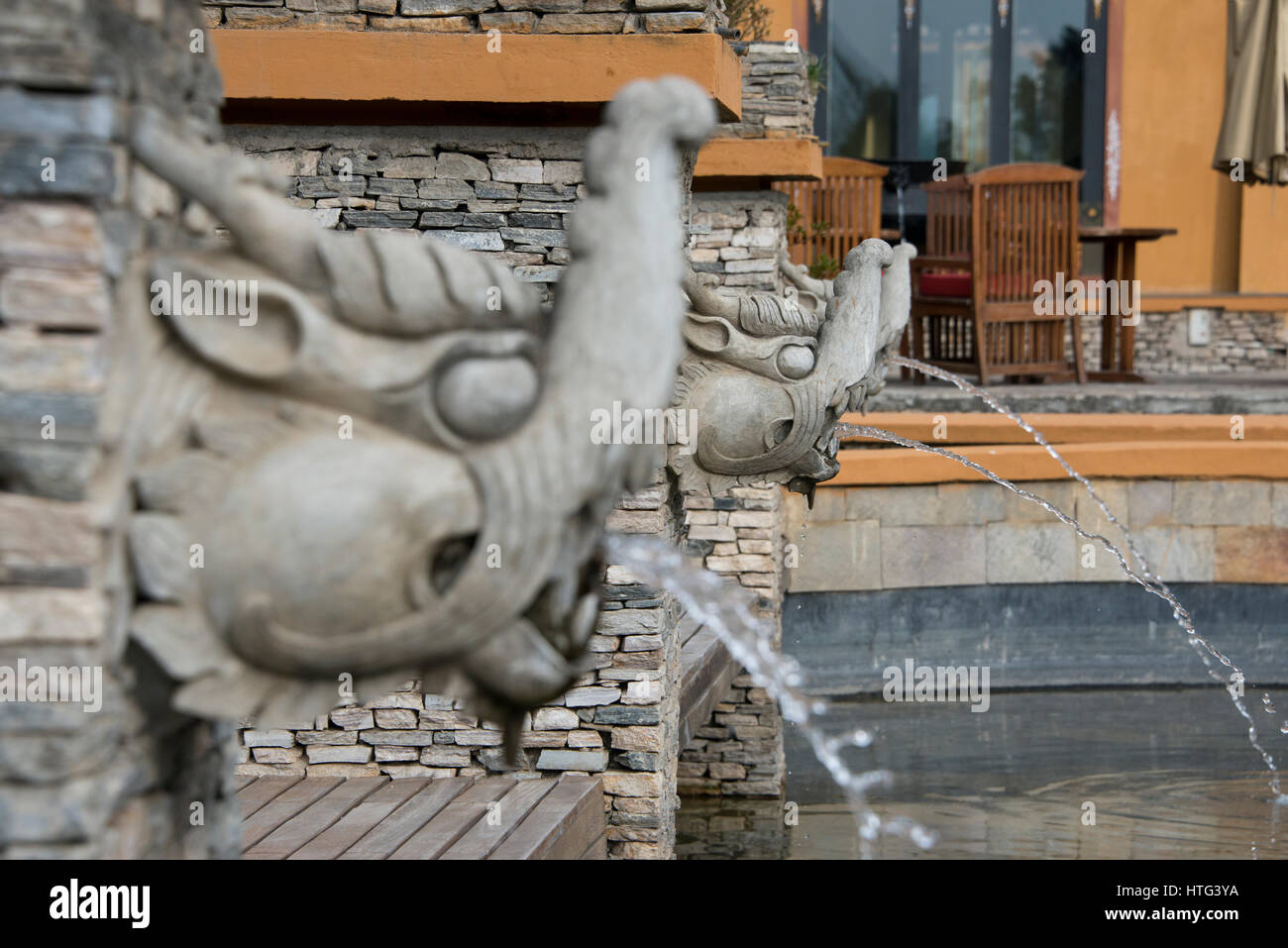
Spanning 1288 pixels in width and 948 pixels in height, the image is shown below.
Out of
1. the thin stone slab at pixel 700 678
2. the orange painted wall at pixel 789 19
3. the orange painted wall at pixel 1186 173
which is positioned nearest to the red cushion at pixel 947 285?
the orange painted wall at pixel 789 19

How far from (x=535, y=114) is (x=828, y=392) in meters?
1.08

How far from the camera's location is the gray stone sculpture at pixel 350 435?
1857 mm

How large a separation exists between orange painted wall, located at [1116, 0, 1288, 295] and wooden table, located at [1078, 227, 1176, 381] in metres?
2.77

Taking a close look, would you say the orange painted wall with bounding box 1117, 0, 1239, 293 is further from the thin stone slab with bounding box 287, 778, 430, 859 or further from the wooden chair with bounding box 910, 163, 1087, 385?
the thin stone slab with bounding box 287, 778, 430, 859

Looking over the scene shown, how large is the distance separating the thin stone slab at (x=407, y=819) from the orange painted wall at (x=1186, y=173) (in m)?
11.8

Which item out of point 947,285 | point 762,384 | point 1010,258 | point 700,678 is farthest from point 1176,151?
point 762,384

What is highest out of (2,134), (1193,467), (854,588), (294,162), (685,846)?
(294,162)

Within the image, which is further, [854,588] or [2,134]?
[854,588]

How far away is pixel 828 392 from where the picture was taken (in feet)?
14.3

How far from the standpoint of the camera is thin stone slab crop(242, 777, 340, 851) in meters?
3.61

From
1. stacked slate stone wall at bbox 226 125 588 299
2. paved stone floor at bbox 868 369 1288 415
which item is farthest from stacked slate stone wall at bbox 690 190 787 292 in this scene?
paved stone floor at bbox 868 369 1288 415

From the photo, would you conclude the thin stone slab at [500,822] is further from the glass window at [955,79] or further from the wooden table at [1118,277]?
the glass window at [955,79]
